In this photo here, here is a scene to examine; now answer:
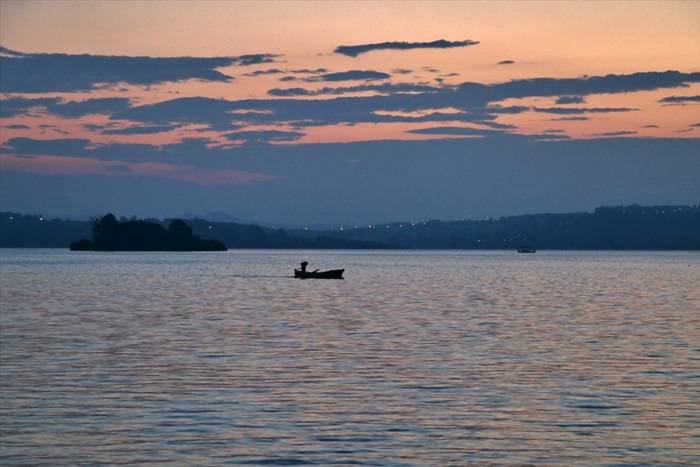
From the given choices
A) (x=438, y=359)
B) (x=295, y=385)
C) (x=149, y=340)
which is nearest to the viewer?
(x=295, y=385)

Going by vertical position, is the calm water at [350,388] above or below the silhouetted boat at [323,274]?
below

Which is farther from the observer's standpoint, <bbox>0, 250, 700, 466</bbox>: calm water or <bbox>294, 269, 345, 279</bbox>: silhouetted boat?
<bbox>294, 269, 345, 279</bbox>: silhouetted boat

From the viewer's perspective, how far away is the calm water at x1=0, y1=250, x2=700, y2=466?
30297 millimetres

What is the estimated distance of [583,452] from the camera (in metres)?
30.0

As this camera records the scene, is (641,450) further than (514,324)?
No

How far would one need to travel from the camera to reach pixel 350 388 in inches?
1631

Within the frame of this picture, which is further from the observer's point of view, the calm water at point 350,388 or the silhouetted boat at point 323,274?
the silhouetted boat at point 323,274

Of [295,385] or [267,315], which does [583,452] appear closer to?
[295,385]

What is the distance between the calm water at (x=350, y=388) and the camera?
99.4 ft

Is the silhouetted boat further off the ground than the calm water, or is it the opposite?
the silhouetted boat

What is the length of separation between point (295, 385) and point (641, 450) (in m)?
15.5

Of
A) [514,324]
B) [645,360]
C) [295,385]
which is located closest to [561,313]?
[514,324]

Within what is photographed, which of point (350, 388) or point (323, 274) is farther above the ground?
point (323, 274)

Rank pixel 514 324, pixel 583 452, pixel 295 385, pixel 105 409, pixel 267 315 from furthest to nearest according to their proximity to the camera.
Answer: pixel 267 315, pixel 514 324, pixel 295 385, pixel 105 409, pixel 583 452
